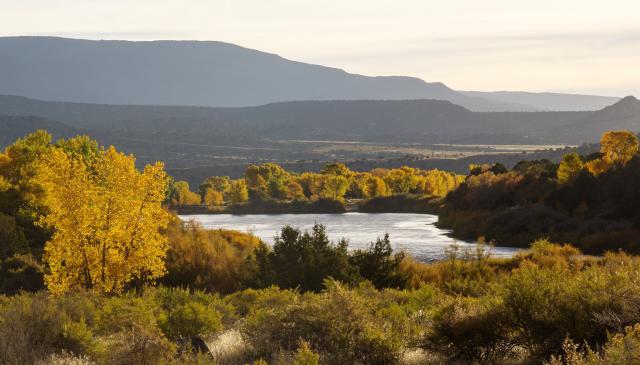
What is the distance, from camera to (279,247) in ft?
89.1

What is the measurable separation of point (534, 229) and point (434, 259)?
44.8ft

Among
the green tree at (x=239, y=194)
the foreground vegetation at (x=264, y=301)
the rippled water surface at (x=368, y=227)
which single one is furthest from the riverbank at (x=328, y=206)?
the foreground vegetation at (x=264, y=301)

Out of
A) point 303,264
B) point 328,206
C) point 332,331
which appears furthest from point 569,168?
point 332,331

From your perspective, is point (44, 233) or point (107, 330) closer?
point (107, 330)

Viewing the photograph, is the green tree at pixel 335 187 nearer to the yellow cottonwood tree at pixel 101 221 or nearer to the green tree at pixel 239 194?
the green tree at pixel 239 194

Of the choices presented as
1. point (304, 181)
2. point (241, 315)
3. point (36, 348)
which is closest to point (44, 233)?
point (241, 315)

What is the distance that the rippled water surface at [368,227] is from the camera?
51.7m

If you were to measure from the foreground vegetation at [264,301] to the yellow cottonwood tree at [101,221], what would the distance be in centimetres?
5

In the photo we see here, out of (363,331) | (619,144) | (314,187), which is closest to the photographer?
(363,331)

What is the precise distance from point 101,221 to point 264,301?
362 inches

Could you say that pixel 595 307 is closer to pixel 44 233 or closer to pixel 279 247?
pixel 279 247

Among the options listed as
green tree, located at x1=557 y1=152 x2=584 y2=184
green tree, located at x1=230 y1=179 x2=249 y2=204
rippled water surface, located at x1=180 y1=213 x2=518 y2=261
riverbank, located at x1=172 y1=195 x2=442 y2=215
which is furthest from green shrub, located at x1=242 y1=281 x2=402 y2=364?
green tree, located at x1=230 y1=179 x2=249 y2=204

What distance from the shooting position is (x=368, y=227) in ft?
231

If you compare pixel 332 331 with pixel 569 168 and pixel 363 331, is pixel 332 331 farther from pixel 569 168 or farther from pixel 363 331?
pixel 569 168
